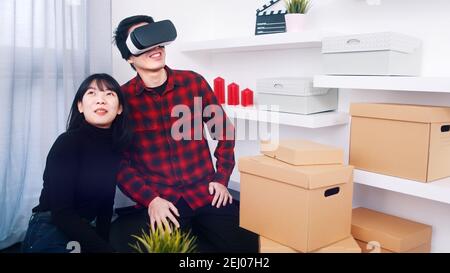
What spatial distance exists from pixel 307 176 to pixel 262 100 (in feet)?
1.99

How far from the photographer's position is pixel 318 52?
1608 millimetres

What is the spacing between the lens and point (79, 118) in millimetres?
1150

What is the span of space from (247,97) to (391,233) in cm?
79

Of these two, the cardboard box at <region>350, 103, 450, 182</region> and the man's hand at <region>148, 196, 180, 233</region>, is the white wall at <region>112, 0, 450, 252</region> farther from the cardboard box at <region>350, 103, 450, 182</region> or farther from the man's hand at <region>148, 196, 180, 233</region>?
the man's hand at <region>148, 196, 180, 233</region>

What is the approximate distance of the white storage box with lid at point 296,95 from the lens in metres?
1.48

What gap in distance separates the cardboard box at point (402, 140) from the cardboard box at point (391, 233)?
0.58ft

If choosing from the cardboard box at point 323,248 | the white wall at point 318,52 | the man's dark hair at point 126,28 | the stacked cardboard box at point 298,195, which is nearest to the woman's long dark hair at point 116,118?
the man's dark hair at point 126,28

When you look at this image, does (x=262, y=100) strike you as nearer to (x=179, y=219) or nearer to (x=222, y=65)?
(x=222, y=65)

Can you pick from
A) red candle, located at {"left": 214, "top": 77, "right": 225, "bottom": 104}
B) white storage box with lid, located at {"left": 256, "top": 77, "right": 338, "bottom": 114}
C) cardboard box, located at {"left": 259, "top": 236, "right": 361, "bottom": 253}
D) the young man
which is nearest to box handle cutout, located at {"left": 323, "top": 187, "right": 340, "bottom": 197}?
cardboard box, located at {"left": 259, "top": 236, "right": 361, "bottom": 253}

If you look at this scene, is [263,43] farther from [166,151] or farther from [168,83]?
[166,151]

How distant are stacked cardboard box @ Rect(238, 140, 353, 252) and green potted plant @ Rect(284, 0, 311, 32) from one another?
512mm

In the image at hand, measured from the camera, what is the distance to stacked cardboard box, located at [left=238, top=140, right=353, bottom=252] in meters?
1.11

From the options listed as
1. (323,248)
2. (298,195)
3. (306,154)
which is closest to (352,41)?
(306,154)
